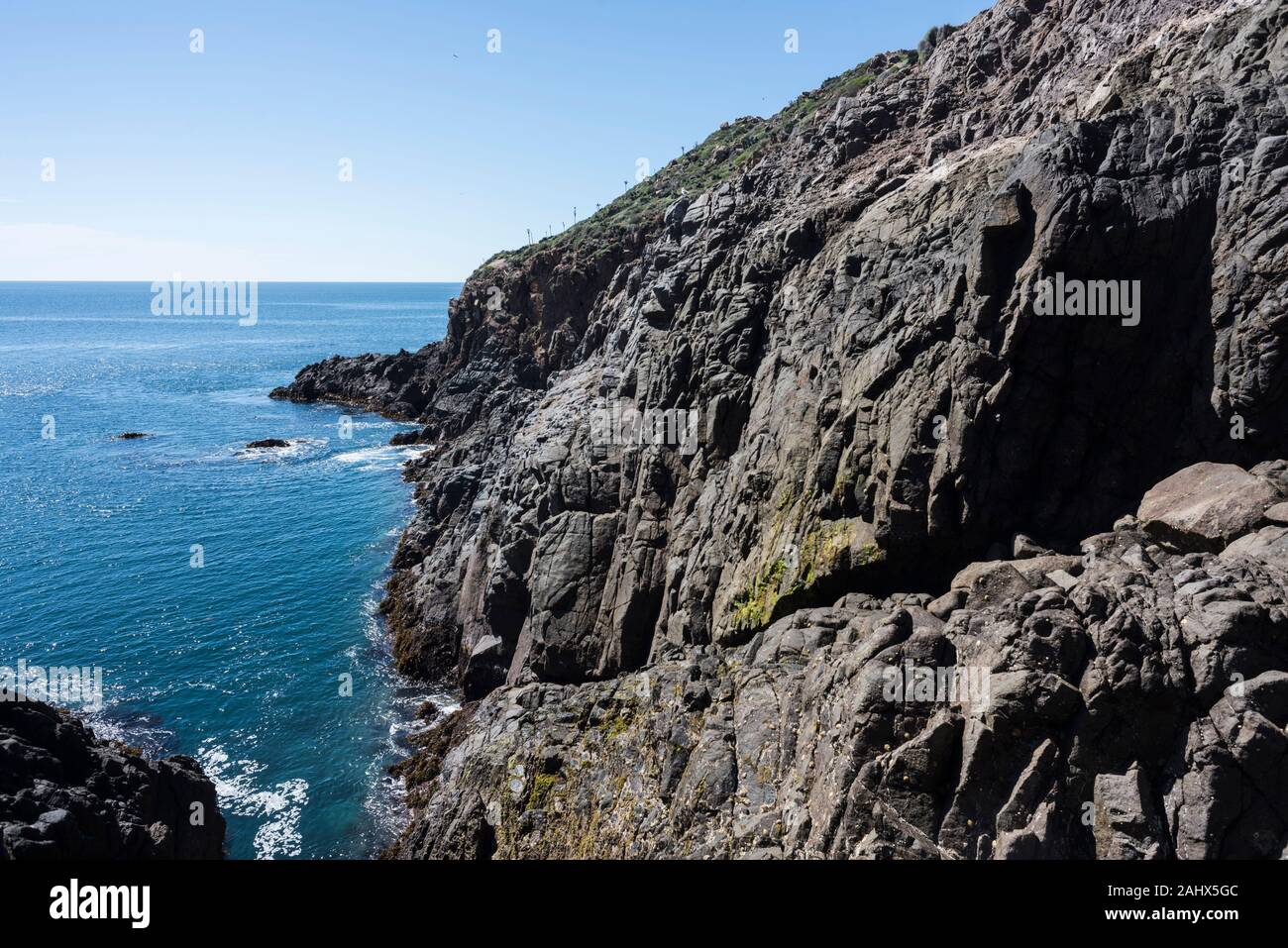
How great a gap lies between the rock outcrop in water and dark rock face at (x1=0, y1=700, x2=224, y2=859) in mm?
9922

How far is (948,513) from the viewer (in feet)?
92.5

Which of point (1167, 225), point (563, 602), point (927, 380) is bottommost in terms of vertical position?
point (563, 602)

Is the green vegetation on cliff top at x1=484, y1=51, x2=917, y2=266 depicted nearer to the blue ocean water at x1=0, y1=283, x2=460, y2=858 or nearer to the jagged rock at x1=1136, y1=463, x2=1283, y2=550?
the blue ocean water at x1=0, y1=283, x2=460, y2=858

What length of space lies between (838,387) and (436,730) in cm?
3055

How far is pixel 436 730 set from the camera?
146ft

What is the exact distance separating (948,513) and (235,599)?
181 feet

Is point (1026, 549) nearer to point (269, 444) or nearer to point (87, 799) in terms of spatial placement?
point (87, 799)

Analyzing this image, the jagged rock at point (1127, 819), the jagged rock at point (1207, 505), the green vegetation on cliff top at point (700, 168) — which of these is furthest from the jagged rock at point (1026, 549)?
the green vegetation on cliff top at point (700, 168)

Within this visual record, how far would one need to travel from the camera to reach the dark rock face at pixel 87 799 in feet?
82.5

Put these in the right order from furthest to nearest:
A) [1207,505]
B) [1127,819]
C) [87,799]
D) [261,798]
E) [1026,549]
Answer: [261,798]
[87,799]
[1026,549]
[1207,505]
[1127,819]

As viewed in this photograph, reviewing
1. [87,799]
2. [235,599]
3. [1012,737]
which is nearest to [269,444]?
[235,599]

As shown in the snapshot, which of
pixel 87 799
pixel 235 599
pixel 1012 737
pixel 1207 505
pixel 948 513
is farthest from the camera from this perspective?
pixel 235 599

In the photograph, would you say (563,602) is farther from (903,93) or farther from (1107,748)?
(903,93)
